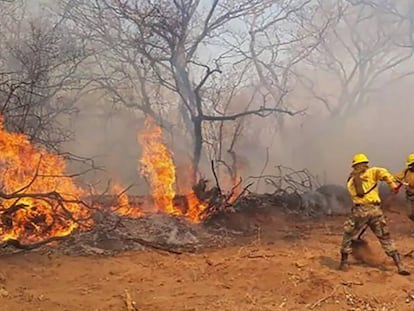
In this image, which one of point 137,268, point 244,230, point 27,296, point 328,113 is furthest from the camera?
point 328,113

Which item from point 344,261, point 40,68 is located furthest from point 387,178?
point 40,68

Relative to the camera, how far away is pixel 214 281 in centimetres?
826

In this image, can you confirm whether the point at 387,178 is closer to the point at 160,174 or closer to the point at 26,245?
the point at 26,245

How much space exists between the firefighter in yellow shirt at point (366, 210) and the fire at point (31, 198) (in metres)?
4.65

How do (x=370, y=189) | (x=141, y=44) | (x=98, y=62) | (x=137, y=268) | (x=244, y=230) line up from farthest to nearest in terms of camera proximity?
(x=98, y=62)
(x=141, y=44)
(x=244, y=230)
(x=137, y=268)
(x=370, y=189)

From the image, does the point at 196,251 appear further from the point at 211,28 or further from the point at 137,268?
the point at 211,28

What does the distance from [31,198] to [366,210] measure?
571cm

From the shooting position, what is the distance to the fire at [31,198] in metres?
10.1

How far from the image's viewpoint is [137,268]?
911cm

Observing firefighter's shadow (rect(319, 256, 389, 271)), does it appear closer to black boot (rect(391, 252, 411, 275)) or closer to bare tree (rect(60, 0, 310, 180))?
black boot (rect(391, 252, 411, 275))

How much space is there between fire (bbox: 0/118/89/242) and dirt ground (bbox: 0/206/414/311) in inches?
33.2

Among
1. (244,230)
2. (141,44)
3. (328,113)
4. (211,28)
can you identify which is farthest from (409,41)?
(244,230)

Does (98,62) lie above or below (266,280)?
above

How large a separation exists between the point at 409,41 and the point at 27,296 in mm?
16922
